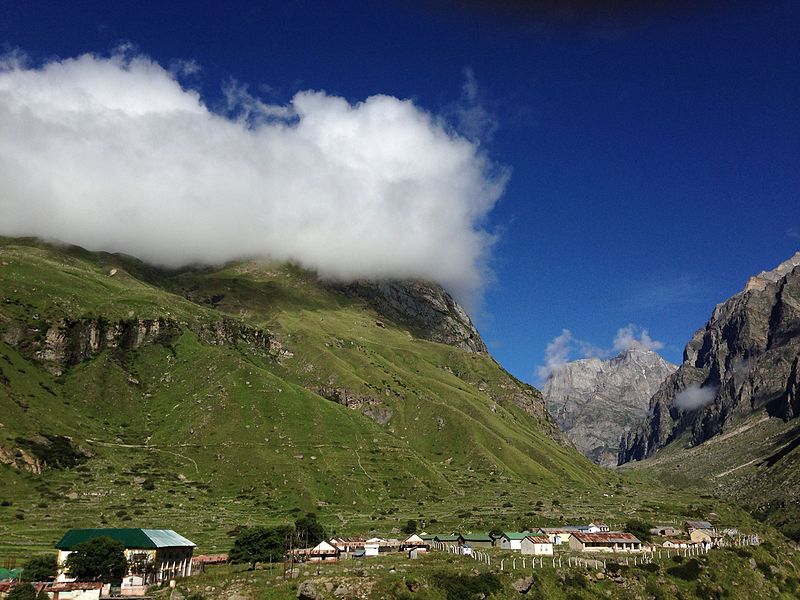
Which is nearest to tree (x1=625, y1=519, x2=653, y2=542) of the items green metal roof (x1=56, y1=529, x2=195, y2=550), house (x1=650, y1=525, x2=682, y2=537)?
house (x1=650, y1=525, x2=682, y2=537)

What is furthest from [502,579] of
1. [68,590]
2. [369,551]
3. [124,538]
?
[124,538]

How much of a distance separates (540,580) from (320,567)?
1130 inches

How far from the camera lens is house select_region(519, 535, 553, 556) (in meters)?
116

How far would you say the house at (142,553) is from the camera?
93250 mm

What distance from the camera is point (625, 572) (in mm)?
Result: 96625

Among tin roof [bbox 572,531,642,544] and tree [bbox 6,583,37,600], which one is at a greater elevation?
tin roof [bbox 572,531,642,544]

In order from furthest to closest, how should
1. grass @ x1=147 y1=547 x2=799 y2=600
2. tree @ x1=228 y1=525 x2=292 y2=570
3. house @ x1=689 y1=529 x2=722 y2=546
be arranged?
house @ x1=689 y1=529 x2=722 y2=546 → tree @ x1=228 y1=525 x2=292 y2=570 → grass @ x1=147 y1=547 x2=799 y2=600

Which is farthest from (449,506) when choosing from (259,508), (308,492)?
(259,508)

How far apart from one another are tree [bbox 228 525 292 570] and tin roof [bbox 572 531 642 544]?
53.0m

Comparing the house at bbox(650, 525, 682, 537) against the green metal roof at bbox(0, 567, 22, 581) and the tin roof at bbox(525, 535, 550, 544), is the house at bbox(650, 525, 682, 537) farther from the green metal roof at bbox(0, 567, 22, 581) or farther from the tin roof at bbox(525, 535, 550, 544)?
the green metal roof at bbox(0, 567, 22, 581)

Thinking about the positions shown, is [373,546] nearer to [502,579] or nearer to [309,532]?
[309,532]

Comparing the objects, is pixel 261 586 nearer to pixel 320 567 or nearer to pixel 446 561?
pixel 320 567

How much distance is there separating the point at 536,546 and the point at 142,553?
62.3 metres

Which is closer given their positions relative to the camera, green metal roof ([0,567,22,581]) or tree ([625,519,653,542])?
green metal roof ([0,567,22,581])
